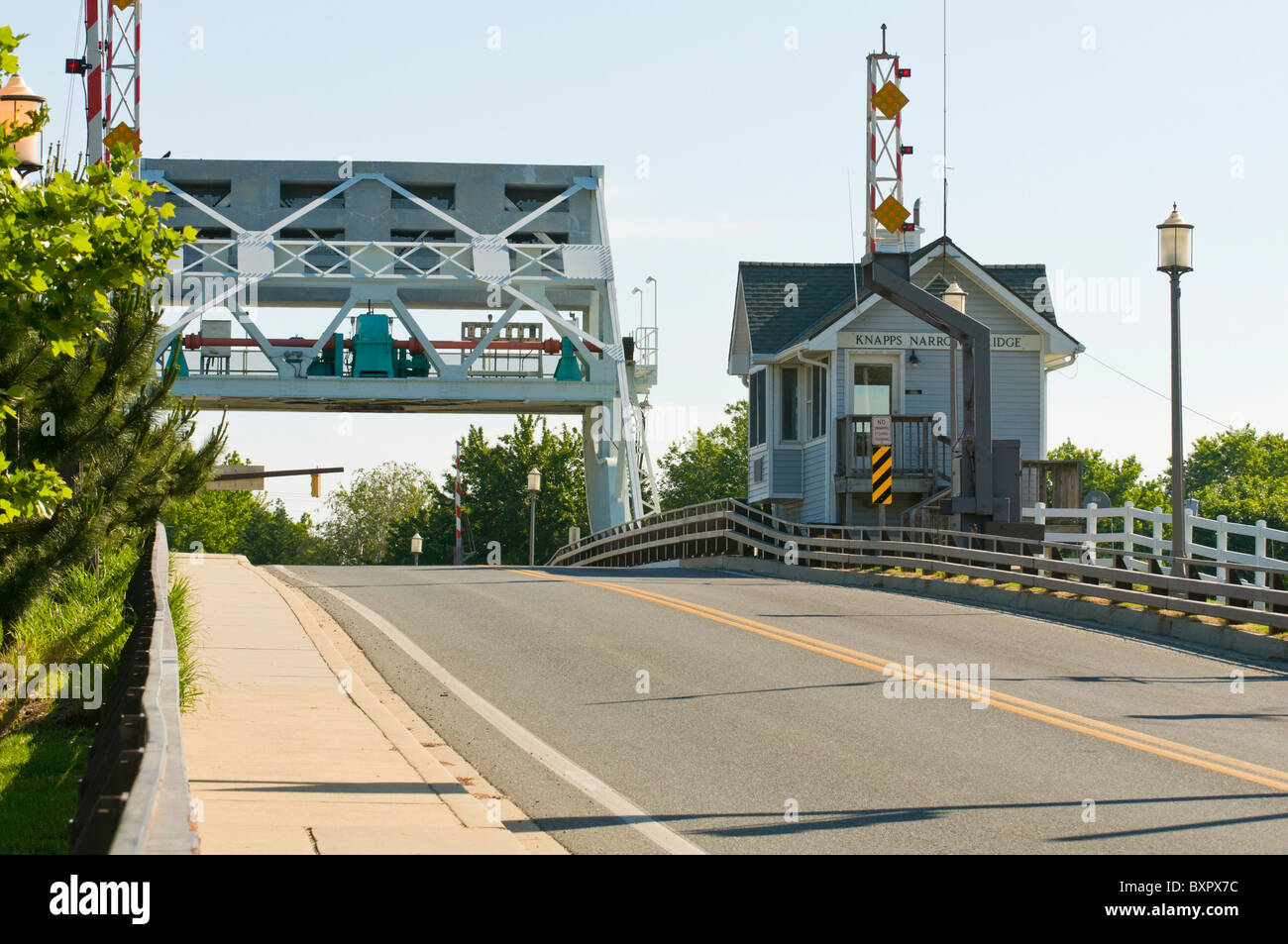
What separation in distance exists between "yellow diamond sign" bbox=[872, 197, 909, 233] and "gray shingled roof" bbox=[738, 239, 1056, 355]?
1229 centimetres

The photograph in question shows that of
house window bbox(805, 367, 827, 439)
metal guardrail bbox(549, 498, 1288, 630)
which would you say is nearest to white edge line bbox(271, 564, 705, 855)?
metal guardrail bbox(549, 498, 1288, 630)

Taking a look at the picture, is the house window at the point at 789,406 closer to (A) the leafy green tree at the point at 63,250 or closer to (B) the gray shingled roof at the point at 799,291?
(B) the gray shingled roof at the point at 799,291

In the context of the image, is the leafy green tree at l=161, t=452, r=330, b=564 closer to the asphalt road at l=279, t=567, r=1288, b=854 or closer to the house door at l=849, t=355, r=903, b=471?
the house door at l=849, t=355, r=903, b=471

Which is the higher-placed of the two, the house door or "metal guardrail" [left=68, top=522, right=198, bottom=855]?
the house door

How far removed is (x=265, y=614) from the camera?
1861 cm

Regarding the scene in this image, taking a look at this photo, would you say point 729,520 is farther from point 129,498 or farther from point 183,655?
point 183,655

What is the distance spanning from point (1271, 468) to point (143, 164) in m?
103

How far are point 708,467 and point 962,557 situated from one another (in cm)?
9361

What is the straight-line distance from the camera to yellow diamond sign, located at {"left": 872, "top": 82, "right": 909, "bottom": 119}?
78.4 feet

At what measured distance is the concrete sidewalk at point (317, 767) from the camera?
310 inches

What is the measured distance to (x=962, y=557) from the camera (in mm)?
23469

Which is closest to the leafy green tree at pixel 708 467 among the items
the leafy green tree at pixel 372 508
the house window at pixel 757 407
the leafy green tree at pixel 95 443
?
the leafy green tree at pixel 372 508

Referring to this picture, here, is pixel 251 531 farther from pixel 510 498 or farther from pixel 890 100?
pixel 890 100
